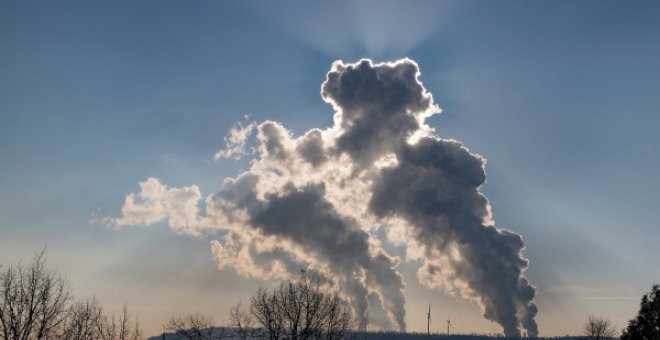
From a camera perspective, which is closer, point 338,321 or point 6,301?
point 6,301

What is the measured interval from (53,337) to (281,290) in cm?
2191

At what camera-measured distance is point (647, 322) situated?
171 ft

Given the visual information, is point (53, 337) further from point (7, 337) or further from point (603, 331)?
point (603, 331)

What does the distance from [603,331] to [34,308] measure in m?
69.4

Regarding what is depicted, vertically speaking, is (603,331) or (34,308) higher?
(34,308)

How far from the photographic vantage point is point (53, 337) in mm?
42531

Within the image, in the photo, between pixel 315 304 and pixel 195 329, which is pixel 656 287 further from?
pixel 195 329

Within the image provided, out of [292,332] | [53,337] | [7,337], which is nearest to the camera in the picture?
[7,337]

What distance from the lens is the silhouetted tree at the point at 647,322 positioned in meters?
51.5

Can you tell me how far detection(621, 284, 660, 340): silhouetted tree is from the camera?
2026 inches

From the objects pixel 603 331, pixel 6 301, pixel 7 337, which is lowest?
pixel 603 331

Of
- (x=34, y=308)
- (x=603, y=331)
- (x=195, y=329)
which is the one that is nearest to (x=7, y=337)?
(x=34, y=308)

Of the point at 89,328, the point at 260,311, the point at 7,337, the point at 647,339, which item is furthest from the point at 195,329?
the point at 647,339

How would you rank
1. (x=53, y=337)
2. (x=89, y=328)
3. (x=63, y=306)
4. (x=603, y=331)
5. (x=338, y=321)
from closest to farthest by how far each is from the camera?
1. (x=63, y=306)
2. (x=53, y=337)
3. (x=89, y=328)
4. (x=338, y=321)
5. (x=603, y=331)
